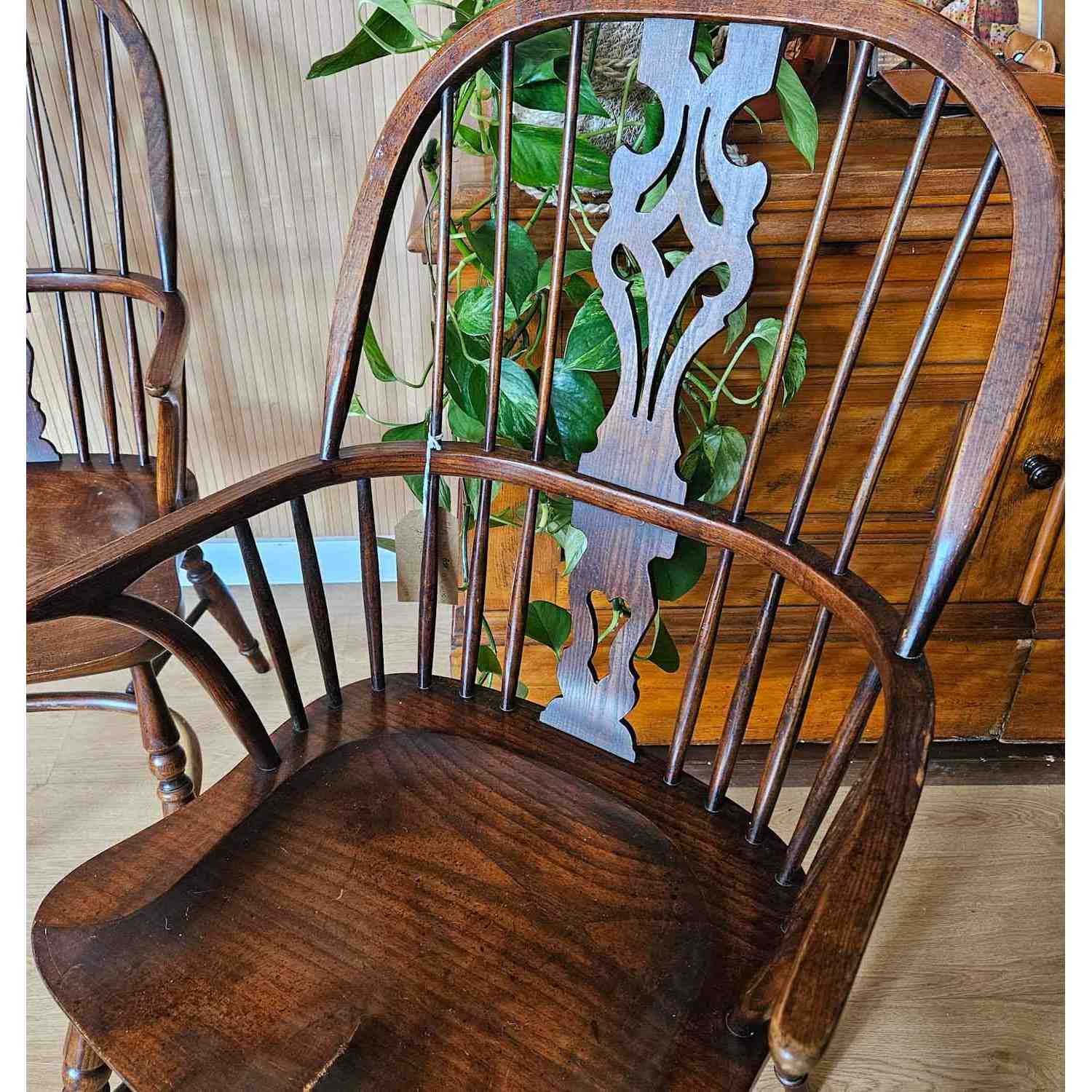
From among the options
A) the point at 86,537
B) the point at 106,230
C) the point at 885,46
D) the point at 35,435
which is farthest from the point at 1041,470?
the point at 106,230

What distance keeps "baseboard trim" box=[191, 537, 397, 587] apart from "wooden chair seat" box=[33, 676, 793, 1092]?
98cm

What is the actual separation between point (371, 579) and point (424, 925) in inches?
12.4

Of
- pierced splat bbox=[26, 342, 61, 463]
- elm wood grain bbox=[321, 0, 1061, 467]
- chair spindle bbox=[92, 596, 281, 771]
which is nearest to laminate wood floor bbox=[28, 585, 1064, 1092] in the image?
pierced splat bbox=[26, 342, 61, 463]

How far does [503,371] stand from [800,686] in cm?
42

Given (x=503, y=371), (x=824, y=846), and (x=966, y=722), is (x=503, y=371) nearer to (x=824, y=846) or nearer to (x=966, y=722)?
(x=824, y=846)

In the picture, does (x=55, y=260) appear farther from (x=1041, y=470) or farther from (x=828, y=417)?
(x=1041, y=470)

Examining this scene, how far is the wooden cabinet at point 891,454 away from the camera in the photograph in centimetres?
108

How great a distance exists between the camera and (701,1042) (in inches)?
26.0

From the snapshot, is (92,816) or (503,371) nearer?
(503,371)

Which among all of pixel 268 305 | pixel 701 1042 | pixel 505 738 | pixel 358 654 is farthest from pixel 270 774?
pixel 268 305

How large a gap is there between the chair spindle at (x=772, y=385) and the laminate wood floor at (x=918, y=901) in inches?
20.7

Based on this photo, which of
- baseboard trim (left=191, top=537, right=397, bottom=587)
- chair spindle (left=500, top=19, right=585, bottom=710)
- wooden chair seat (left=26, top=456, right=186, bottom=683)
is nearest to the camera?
chair spindle (left=500, top=19, right=585, bottom=710)

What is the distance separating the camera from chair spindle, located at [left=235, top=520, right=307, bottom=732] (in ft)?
2.70

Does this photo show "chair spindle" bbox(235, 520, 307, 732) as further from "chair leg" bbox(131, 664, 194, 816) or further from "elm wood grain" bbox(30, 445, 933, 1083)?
"chair leg" bbox(131, 664, 194, 816)
